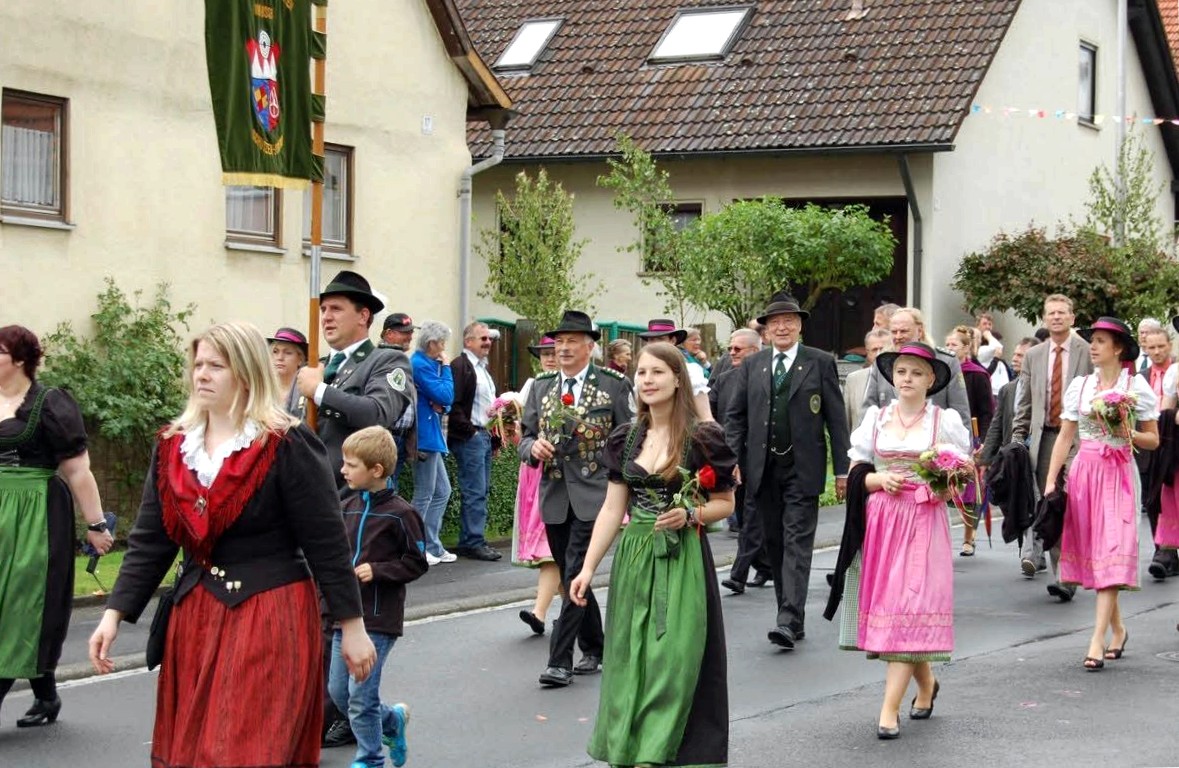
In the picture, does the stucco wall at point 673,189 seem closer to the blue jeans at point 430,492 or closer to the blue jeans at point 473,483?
the blue jeans at point 473,483

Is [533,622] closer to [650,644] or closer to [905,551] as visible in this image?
[905,551]

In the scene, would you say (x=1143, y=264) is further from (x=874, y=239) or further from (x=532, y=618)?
(x=532, y=618)

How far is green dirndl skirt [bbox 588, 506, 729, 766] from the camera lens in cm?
698

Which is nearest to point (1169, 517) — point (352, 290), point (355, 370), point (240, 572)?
point (355, 370)

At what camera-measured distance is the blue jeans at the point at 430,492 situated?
14.9 metres

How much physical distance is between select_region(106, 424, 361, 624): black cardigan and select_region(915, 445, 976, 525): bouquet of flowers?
3.68 meters

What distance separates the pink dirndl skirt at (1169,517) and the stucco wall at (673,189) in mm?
15444

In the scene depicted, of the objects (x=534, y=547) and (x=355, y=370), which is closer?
(x=355, y=370)

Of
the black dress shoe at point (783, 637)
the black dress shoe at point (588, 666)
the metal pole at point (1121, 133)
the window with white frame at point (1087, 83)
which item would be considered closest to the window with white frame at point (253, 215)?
the black dress shoe at point (783, 637)

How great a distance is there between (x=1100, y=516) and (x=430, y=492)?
238 inches

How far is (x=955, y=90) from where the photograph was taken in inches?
1055

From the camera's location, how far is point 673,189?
2947 centimetres

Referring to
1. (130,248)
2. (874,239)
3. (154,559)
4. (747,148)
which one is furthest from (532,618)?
(747,148)

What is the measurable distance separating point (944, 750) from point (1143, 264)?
1967 cm
